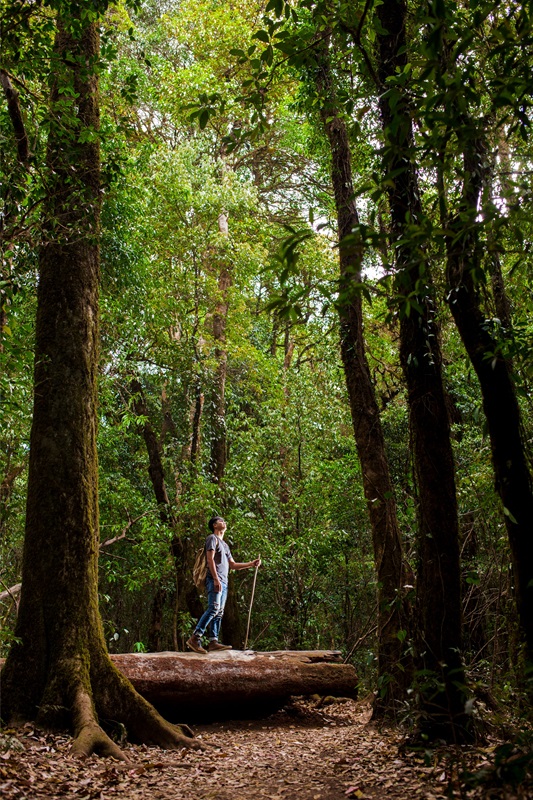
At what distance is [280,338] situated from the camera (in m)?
24.4

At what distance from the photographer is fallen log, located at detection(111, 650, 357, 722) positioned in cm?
804

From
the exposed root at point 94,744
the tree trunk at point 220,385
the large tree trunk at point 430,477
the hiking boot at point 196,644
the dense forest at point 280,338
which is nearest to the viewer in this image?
the dense forest at point 280,338

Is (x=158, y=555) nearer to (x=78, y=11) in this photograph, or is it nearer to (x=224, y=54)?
(x=78, y=11)

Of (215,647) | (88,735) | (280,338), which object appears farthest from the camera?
(280,338)

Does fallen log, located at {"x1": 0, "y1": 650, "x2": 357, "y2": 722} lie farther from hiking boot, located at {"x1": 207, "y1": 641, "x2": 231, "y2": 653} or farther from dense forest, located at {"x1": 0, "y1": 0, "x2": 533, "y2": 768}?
dense forest, located at {"x1": 0, "y1": 0, "x2": 533, "y2": 768}

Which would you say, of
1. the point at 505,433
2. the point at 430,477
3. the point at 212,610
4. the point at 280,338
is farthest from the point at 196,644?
the point at 280,338

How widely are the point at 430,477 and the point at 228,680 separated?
469cm

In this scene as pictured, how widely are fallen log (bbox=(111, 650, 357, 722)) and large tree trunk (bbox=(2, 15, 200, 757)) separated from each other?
1.62m

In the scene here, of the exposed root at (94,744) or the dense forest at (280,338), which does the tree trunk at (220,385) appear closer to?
the dense forest at (280,338)

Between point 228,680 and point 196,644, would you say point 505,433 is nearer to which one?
point 228,680

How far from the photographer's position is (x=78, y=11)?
531 centimetres

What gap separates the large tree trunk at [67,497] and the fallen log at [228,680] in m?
1.62

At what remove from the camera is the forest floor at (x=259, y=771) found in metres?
4.12

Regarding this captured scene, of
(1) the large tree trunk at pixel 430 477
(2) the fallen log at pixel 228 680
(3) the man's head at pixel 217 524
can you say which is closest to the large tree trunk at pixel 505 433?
(1) the large tree trunk at pixel 430 477
